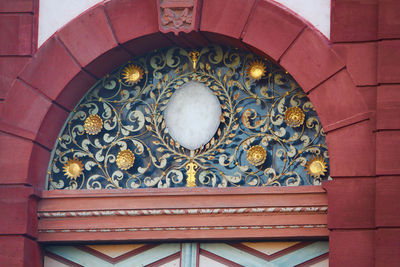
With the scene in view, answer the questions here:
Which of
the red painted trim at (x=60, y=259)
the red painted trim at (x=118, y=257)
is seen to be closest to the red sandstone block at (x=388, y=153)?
the red painted trim at (x=118, y=257)

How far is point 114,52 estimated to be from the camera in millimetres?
8008

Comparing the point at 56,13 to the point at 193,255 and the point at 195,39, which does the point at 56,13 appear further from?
the point at 193,255

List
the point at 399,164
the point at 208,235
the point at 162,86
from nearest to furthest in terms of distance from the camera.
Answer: the point at 399,164
the point at 208,235
the point at 162,86

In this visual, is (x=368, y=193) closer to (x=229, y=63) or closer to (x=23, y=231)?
(x=229, y=63)

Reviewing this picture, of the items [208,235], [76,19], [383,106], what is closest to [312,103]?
[383,106]

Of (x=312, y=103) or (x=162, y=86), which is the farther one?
(x=162, y=86)

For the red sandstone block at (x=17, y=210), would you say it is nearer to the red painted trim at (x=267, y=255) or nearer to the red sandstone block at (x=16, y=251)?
the red sandstone block at (x=16, y=251)

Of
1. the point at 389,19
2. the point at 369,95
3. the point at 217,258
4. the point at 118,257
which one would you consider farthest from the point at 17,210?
the point at 389,19

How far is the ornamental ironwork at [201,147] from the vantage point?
7.71 metres

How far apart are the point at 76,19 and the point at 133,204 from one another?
1612 mm

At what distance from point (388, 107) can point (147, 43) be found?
83.0 inches

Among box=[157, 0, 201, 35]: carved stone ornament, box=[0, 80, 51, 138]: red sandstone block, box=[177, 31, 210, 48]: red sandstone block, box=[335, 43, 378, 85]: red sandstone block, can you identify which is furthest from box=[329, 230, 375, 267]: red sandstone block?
box=[0, 80, 51, 138]: red sandstone block

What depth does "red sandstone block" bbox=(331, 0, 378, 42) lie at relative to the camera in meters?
7.37

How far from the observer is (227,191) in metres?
7.59
